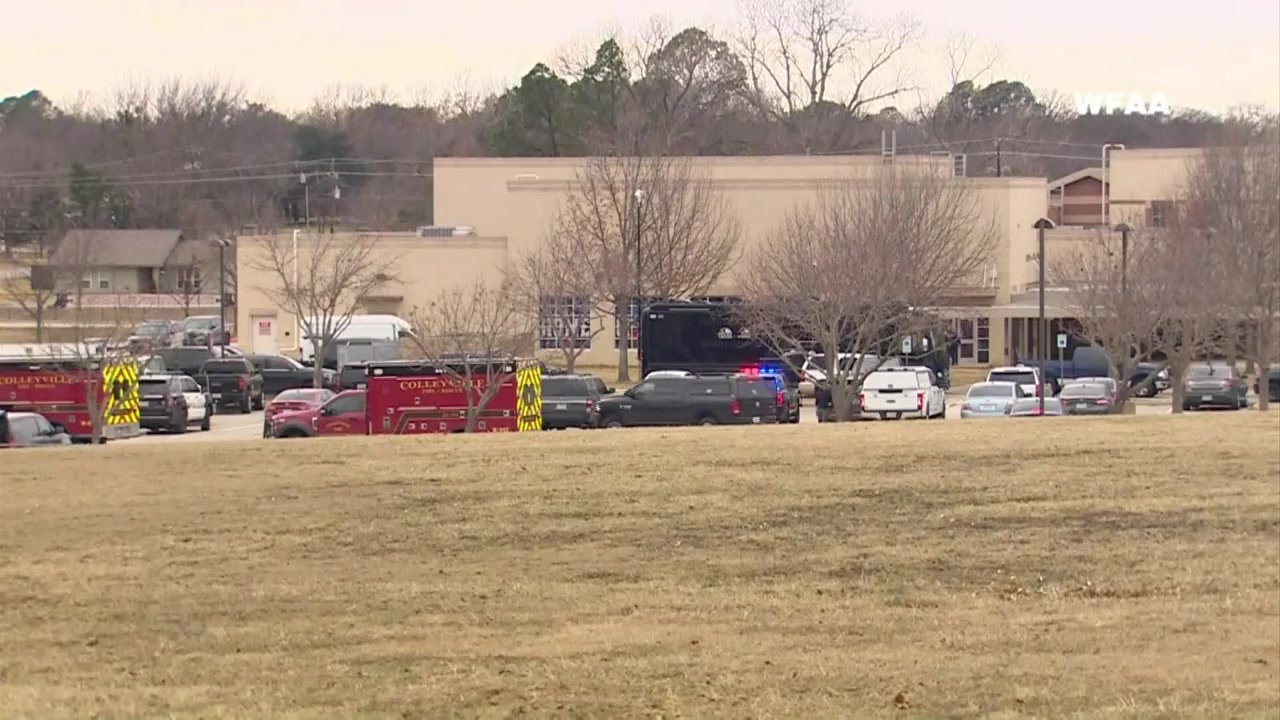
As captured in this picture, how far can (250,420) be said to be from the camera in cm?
4416

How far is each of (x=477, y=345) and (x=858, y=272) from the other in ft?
31.1

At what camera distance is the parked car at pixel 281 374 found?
166 feet

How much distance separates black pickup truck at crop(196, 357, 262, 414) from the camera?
46000 millimetres

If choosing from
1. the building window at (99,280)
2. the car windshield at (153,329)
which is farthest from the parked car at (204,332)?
the building window at (99,280)

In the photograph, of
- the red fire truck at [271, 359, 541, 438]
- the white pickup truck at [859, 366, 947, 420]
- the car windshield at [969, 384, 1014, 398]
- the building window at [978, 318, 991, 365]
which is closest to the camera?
the red fire truck at [271, 359, 541, 438]

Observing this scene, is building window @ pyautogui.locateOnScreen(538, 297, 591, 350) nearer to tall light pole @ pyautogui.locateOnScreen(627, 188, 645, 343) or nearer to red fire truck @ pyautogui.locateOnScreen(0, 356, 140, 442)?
tall light pole @ pyautogui.locateOnScreen(627, 188, 645, 343)

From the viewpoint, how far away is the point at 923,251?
41062 mm

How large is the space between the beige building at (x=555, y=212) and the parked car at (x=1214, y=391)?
1737cm

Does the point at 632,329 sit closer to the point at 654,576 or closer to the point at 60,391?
the point at 60,391

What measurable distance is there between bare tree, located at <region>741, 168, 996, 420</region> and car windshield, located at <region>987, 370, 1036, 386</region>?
8.86 ft

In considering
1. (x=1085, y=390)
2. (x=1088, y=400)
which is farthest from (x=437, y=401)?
(x=1085, y=390)

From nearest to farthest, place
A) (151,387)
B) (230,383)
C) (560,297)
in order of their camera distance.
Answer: (151,387) → (230,383) → (560,297)

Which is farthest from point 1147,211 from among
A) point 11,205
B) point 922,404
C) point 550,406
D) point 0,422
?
point 11,205

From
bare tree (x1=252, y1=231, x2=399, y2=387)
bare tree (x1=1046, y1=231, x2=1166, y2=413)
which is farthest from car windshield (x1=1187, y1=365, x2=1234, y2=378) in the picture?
bare tree (x1=252, y1=231, x2=399, y2=387)
